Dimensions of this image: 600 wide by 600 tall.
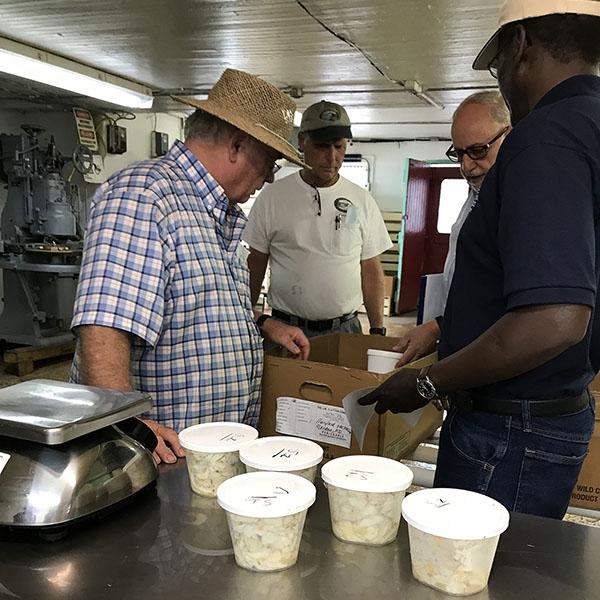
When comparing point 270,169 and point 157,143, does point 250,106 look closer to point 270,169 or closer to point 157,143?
point 270,169

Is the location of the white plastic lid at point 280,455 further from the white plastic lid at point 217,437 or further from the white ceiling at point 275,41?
the white ceiling at point 275,41

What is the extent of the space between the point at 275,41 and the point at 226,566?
384 centimetres

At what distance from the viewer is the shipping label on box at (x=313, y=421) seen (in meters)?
1.64

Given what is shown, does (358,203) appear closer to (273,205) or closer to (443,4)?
(273,205)

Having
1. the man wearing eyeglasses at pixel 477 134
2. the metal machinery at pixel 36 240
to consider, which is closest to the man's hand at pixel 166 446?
the man wearing eyeglasses at pixel 477 134

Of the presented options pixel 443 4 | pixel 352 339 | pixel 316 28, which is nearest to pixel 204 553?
pixel 352 339

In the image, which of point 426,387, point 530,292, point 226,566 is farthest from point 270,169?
point 226,566

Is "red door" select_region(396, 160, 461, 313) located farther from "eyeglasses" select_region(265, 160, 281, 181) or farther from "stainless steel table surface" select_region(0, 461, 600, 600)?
"stainless steel table surface" select_region(0, 461, 600, 600)

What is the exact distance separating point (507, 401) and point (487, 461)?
0.14 meters

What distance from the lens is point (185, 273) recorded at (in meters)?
1.40

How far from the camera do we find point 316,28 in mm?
3695

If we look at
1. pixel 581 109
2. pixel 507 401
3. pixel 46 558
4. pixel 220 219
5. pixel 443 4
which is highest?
pixel 443 4

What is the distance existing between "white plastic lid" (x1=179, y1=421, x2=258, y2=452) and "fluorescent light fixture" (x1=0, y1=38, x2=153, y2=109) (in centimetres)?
400

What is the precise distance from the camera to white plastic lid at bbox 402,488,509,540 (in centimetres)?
79
